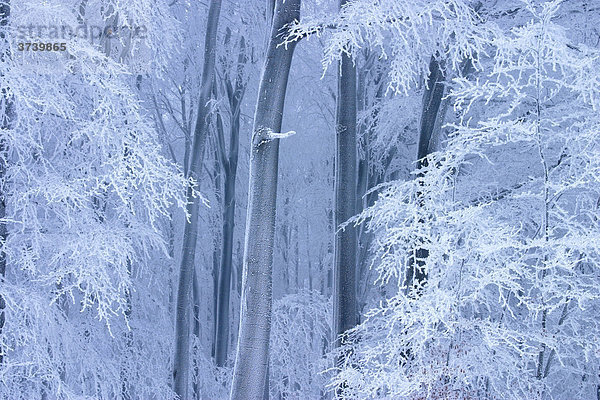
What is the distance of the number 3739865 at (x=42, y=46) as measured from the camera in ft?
19.8

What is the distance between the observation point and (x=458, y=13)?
6035 mm

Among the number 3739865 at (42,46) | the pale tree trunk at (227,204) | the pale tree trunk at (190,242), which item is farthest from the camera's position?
the pale tree trunk at (227,204)

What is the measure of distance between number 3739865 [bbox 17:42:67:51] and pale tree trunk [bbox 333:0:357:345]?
126 inches

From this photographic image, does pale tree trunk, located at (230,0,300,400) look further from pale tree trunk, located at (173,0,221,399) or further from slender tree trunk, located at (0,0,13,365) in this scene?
pale tree trunk, located at (173,0,221,399)

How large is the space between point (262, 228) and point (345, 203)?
6.35ft

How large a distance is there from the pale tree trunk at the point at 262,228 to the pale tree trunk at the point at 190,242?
372 cm

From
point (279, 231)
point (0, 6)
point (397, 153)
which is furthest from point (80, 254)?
point (279, 231)

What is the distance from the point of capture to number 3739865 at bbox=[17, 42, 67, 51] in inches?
238

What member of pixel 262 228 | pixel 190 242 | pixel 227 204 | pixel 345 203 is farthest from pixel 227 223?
A: pixel 262 228

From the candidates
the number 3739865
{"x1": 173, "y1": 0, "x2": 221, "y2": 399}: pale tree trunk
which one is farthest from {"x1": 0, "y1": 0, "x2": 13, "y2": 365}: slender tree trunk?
{"x1": 173, "y1": 0, "x2": 221, "y2": 399}: pale tree trunk

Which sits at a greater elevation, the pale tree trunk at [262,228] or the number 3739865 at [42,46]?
the number 3739865 at [42,46]

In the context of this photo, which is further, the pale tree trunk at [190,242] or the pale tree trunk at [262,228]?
the pale tree trunk at [190,242]

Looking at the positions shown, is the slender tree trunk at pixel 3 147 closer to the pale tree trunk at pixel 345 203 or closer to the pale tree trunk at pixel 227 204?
the pale tree trunk at pixel 345 203

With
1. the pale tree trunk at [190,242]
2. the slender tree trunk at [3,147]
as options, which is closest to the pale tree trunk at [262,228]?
the slender tree trunk at [3,147]
